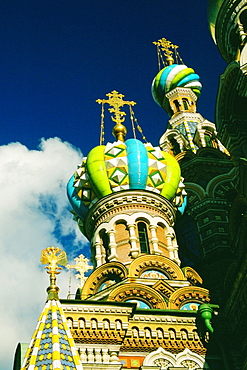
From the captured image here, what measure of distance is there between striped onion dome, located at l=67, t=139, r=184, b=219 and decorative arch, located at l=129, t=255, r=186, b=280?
67.7 inches

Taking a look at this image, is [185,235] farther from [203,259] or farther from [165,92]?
[165,92]

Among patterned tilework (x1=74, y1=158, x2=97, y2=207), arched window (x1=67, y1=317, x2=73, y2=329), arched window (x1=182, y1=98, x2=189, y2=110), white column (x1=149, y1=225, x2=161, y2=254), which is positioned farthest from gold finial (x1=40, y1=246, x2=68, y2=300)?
arched window (x1=182, y1=98, x2=189, y2=110)

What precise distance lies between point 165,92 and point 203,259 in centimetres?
753

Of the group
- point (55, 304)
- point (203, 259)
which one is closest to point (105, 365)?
point (55, 304)

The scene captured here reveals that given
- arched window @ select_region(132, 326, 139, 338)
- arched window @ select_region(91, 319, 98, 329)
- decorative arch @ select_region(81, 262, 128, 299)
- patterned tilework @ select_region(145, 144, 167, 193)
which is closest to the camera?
arched window @ select_region(91, 319, 98, 329)

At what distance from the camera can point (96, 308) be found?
8875 millimetres

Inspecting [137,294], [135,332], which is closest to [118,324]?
[135,332]

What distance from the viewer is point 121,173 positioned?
12.1 m

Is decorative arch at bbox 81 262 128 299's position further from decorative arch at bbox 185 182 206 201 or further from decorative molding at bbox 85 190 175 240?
decorative arch at bbox 185 182 206 201

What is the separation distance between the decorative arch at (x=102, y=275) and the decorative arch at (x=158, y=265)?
0.86 ft

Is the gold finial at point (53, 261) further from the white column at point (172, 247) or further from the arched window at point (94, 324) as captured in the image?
the white column at point (172, 247)

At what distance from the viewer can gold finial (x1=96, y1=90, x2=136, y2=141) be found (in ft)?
47.0

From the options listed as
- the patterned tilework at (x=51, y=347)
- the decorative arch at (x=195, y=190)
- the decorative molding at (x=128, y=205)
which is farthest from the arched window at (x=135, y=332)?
the decorative arch at (x=195, y=190)

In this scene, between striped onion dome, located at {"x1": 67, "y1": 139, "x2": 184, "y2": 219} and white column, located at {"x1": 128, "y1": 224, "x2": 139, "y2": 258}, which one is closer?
white column, located at {"x1": 128, "y1": 224, "x2": 139, "y2": 258}
